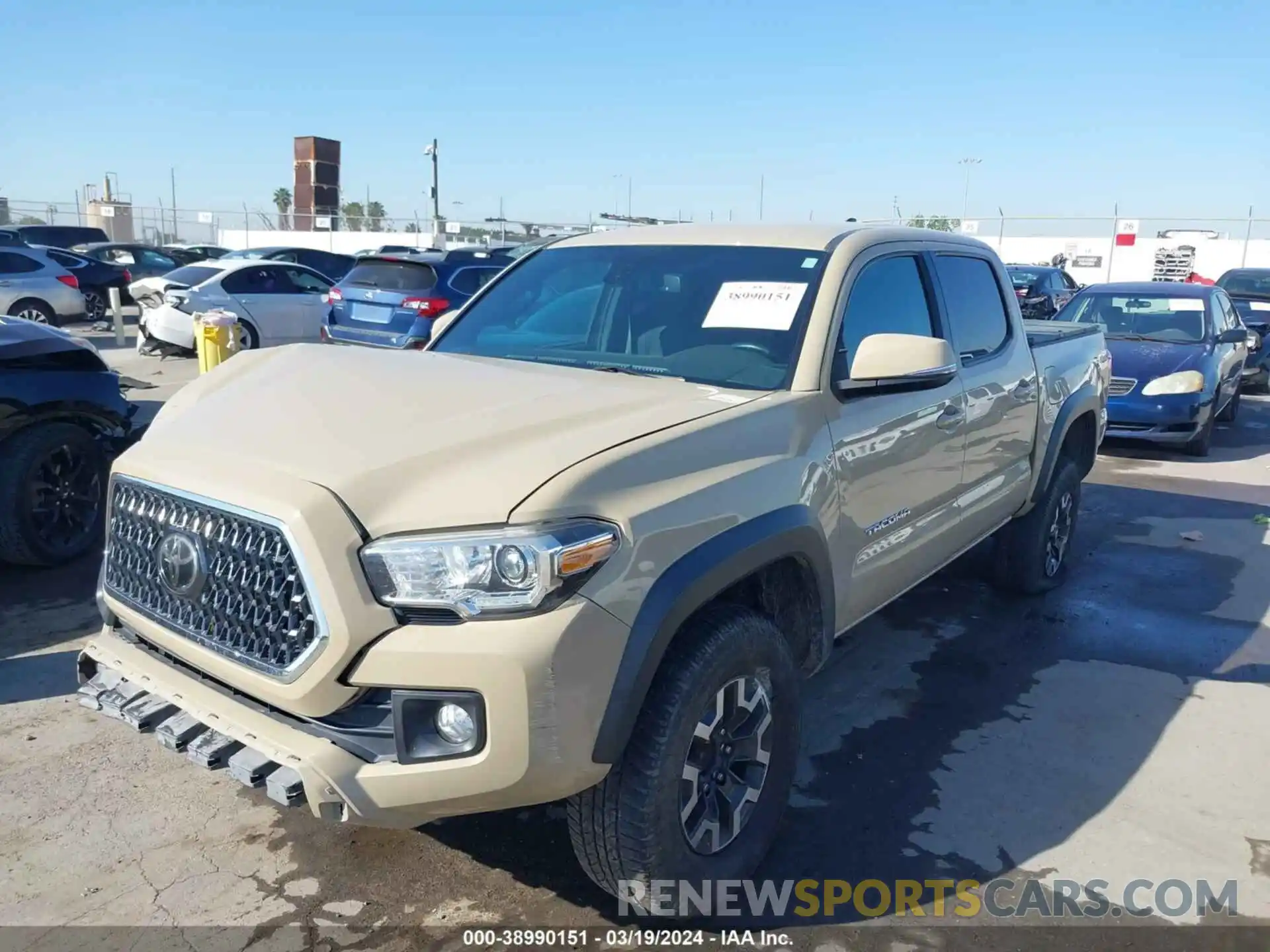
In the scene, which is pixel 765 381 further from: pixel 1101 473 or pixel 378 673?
pixel 1101 473

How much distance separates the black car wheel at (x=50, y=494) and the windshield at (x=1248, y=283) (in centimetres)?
1614

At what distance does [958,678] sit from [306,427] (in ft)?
10.5

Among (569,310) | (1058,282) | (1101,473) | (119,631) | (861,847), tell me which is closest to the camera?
(119,631)

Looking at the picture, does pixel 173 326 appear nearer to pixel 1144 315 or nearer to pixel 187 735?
pixel 1144 315

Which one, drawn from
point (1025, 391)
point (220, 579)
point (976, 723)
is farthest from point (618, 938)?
point (1025, 391)

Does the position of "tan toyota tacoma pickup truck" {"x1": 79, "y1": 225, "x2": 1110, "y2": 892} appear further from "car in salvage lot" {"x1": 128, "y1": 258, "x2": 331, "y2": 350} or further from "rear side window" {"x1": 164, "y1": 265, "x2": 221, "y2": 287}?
"rear side window" {"x1": 164, "y1": 265, "x2": 221, "y2": 287}

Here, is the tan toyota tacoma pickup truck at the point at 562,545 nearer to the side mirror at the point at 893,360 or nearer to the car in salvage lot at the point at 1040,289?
A: the side mirror at the point at 893,360

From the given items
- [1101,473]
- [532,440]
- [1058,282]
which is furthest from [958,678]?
[1058,282]

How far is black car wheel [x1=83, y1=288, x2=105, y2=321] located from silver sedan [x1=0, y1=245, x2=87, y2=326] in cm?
231

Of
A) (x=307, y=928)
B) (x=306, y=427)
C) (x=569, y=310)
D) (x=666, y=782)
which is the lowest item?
(x=307, y=928)

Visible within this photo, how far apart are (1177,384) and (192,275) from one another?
12919 millimetres

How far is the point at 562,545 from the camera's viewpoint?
224cm

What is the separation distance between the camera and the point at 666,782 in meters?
2.51

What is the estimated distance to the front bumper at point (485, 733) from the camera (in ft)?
7.21
